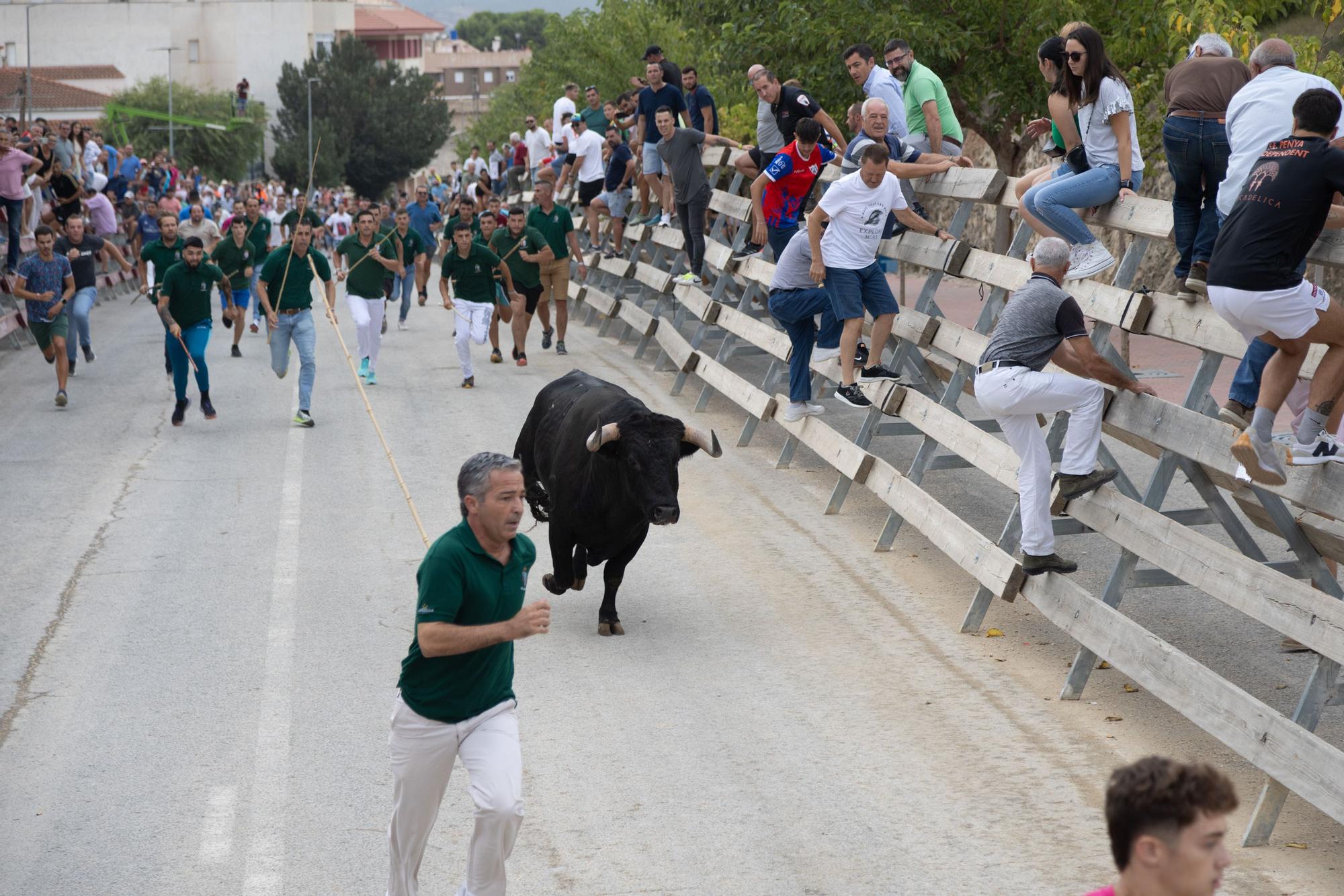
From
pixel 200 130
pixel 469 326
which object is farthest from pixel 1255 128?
pixel 200 130

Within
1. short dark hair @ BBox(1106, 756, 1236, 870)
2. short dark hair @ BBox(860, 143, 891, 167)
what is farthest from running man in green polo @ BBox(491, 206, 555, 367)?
short dark hair @ BBox(1106, 756, 1236, 870)

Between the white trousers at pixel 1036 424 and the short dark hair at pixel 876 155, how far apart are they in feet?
11.1

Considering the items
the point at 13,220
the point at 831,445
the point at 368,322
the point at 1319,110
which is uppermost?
the point at 1319,110

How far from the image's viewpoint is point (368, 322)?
18.4 meters

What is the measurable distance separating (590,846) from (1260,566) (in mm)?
3424

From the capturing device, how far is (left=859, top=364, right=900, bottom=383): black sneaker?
1202 cm

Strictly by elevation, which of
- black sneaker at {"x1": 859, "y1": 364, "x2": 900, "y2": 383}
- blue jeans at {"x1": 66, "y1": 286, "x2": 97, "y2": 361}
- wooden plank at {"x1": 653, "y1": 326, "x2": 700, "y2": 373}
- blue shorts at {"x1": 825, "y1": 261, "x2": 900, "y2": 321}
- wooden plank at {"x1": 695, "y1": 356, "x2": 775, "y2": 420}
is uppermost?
blue shorts at {"x1": 825, "y1": 261, "x2": 900, "y2": 321}

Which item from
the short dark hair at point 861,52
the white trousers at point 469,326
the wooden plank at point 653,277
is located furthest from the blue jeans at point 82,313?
the short dark hair at point 861,52

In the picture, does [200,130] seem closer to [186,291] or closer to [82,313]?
[82,313]

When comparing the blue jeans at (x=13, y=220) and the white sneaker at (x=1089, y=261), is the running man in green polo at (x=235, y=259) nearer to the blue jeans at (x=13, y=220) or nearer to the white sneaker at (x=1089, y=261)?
the blue jeans at (x=13, y=220)

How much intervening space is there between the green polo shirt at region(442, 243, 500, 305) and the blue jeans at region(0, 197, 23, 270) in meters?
7.84

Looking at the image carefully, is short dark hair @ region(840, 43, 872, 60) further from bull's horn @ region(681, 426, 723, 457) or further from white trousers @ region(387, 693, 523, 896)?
white trousers @ region(387, 693, 523, 896)

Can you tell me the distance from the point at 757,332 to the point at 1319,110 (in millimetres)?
8543

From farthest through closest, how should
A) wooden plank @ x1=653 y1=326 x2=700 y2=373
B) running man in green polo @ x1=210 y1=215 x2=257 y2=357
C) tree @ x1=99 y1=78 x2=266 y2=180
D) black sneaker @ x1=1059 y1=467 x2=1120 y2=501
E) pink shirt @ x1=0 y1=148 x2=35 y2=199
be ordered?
tree @ x1=99 y1=78 x2=266 y2=180 < pink shirt @ x1=0 y1=148 x2=35 y2=199 < running man in green polo @ x1=210 y1=215 x2=257 y2=357 < wooden plank @ x1=653 y1=326 x2=700 y2=373 < black sneaker @ x1=1059 y1=467 x2=1120 y2=501
